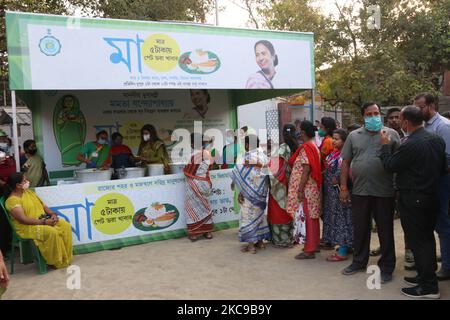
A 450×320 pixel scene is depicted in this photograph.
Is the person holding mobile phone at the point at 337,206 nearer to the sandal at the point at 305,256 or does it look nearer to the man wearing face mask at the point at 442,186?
the sandal at the point at 305,256

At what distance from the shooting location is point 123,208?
18.0ft

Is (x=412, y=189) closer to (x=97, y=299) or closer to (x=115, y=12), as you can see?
(x=97, y=299)

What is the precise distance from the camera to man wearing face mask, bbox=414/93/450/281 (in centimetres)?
371

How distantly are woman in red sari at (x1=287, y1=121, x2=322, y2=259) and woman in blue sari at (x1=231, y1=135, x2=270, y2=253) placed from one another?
0.42 meters

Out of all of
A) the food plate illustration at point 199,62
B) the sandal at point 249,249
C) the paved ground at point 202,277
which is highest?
the food plate illustration at point 199,62

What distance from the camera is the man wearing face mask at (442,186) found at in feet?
12.2

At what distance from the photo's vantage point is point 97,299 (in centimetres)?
381

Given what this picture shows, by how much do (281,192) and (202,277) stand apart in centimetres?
145

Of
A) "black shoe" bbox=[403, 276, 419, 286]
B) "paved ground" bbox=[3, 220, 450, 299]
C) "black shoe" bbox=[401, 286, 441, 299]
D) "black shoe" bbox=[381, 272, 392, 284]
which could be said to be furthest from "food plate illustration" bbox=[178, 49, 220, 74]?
"black shoe" bbox=[401, 286, 441, 299]

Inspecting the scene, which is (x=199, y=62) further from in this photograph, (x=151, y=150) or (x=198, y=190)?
(x=151, y=150)

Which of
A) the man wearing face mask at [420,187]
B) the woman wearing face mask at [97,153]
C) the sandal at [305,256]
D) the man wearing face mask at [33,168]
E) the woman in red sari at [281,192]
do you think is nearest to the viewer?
the man wearing face mask at [420,187]

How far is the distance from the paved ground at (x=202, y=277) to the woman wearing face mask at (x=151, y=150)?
1.72m

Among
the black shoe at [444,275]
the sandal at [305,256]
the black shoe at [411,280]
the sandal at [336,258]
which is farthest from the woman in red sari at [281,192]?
the black shoe at [444,275]

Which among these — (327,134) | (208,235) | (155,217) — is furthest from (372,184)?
(155,217)
